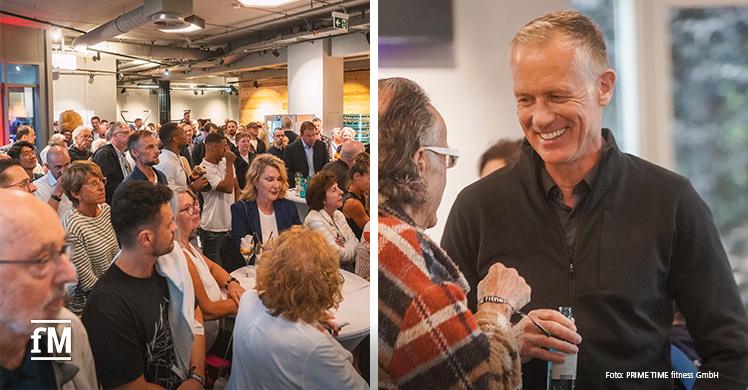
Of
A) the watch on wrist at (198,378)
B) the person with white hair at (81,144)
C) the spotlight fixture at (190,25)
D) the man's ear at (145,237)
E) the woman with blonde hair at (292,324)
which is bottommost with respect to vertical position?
the watch on wrist at (198,378)

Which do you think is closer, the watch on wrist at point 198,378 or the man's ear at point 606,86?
the man's ear at point 606,86

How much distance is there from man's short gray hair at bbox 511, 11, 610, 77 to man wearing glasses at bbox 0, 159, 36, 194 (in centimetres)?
140

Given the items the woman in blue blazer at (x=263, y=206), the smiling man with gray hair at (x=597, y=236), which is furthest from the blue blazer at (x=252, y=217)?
the smiling man with gray hair at (x=597, y=236)

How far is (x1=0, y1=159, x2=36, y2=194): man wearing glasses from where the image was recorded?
142 centimetres

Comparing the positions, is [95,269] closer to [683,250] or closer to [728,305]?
[683,250]

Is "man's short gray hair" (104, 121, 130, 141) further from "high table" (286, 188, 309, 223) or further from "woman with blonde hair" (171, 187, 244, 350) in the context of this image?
"high table" (286, 188, 309, 223)

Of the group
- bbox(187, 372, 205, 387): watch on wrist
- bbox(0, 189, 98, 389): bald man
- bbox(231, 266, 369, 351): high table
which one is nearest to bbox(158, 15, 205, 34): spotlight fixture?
bbox(0, 189, 98, 389): bald man

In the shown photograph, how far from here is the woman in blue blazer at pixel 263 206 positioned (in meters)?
1.72

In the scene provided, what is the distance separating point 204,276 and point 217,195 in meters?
0.27

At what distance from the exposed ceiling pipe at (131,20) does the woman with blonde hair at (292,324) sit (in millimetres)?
747

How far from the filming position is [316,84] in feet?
5.57

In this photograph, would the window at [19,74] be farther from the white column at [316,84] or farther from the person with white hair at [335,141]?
the person with white hair at [335,141]

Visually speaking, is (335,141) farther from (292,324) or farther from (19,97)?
(19,97)

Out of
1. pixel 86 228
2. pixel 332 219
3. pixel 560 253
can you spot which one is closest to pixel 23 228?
pixel 86 228
